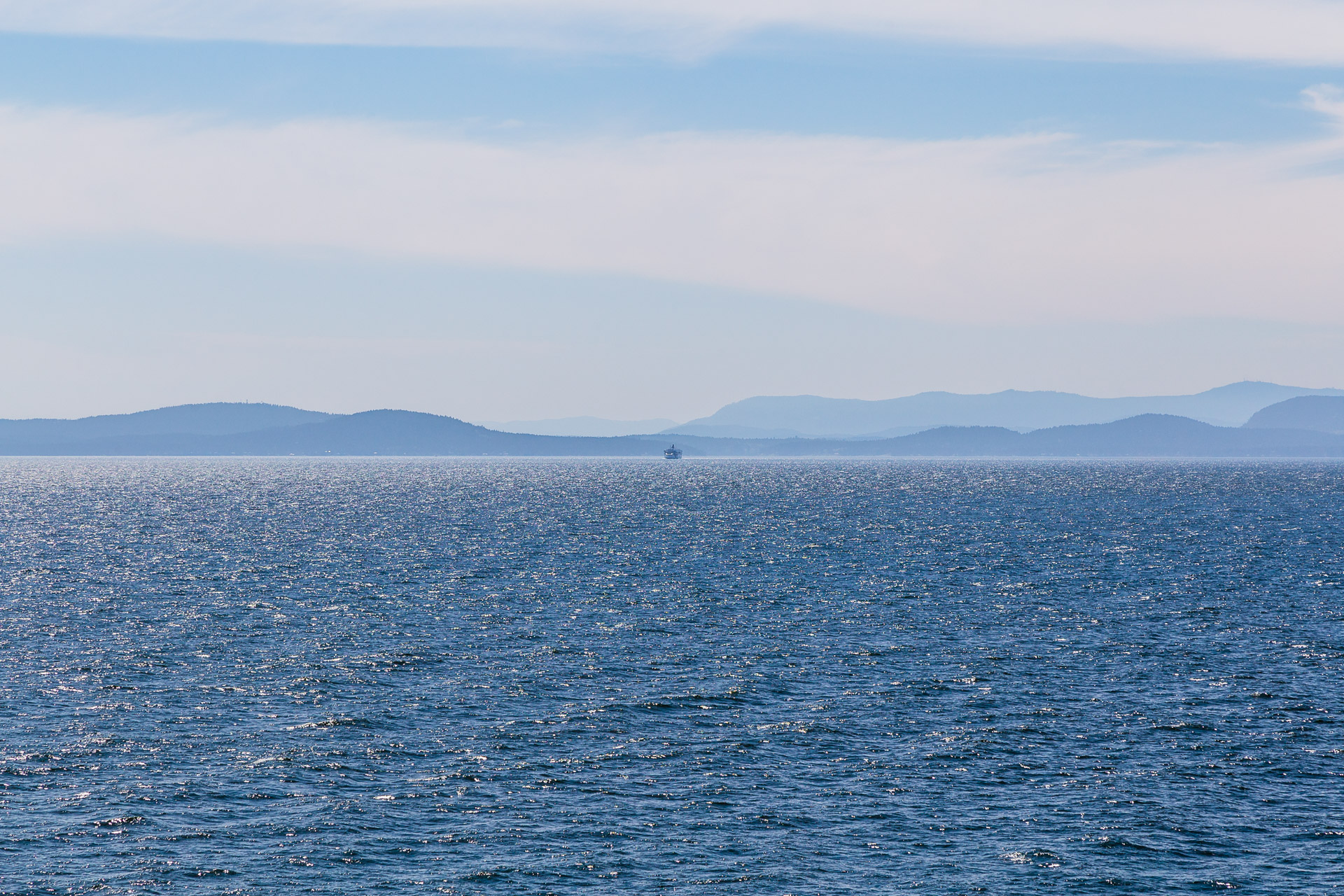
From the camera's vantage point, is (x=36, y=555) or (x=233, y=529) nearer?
(x=36, y=555)

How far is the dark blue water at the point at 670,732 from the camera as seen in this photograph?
35312mm

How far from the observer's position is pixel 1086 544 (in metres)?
130

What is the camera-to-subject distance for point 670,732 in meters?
49.3

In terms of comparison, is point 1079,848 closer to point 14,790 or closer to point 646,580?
point 14,790

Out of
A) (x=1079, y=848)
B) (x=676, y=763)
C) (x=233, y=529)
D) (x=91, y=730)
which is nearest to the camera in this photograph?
(x=1079, y=848)

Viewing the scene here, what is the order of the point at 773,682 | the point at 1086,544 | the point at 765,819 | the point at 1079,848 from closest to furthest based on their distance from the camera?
1. the point at 1079,848
2. the point at 765,819
3. the point at 773,682
4. the point at 1086,544

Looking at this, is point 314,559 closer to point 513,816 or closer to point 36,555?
point 36,555

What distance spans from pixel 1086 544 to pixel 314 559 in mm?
78757

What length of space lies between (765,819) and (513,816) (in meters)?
8.00

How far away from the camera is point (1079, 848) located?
36375mm

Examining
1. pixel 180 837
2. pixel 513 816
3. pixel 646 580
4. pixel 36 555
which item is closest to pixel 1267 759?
pixel 513 816

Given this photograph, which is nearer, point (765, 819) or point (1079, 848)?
point (1079, 848)

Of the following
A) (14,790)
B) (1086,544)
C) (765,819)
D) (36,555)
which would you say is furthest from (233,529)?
(765,819)

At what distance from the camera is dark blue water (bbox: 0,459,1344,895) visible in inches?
1390
